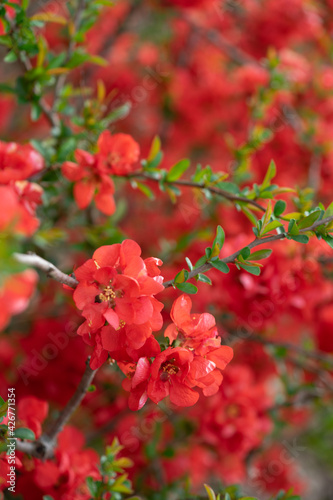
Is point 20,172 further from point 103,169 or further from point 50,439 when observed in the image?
point 50,439

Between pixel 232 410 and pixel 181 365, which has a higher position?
pixel 181 365

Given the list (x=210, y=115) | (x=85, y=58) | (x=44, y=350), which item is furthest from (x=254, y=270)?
(x=210, y=115)

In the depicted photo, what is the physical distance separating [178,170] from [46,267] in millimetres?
322

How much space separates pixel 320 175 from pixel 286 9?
0.62 m

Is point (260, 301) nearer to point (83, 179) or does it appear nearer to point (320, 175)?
point (83, 179)

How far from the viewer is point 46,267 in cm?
40

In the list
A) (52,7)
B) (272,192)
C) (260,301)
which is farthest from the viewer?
(52,7)

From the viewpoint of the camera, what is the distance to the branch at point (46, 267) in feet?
1.20

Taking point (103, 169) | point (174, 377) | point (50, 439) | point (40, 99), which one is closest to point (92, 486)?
point (50, 439)

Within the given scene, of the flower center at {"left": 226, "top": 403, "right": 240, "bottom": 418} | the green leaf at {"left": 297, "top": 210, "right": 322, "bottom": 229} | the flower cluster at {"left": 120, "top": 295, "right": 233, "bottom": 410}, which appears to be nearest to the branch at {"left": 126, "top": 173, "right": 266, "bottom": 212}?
the green leaf at {"left": 297, "top": 210, "right": 322, "bottom": 229}

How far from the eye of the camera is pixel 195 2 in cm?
134

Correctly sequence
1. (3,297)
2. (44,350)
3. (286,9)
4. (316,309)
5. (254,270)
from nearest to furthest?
(3,297), (254,270), (44,350), (316,309), (286,9)

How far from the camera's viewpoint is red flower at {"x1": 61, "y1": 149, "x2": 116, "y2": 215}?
2.08ft

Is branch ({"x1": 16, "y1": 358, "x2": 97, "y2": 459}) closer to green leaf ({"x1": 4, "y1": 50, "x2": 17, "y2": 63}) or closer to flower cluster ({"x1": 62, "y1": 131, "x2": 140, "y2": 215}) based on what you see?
flower cluster ({"x1": 62, "y1": 131, "x2": 140, "y2": 215})
